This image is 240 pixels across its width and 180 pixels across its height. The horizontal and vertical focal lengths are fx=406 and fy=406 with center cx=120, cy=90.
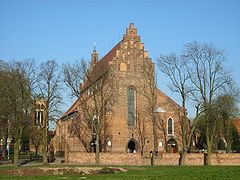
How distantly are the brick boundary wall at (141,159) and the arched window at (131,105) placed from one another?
11430 mm

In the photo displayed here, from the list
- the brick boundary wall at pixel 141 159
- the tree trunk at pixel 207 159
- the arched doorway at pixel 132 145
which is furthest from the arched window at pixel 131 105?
the tree trunk at pixel 207 159

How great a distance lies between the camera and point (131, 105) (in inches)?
2260

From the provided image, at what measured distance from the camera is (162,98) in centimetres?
5906

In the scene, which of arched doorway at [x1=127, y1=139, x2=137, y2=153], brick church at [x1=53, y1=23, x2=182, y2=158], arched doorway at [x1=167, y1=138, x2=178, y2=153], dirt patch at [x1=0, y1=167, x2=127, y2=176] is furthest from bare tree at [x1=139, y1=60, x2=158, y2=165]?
dirt patch at [x1=0, y1=167, x2=127, y2=176]

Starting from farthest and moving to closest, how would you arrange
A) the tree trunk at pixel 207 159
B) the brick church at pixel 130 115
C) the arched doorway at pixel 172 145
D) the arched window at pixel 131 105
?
the arched doorway at pixel 172 145 < the arched window at pixel 131 105 < the brick church at pixel 130 115 < the tree trunk at pixel 207 159

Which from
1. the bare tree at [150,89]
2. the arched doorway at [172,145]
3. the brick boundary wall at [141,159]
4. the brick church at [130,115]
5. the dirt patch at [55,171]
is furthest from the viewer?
the arched doorway at [172,145]

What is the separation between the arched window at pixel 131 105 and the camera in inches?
2244

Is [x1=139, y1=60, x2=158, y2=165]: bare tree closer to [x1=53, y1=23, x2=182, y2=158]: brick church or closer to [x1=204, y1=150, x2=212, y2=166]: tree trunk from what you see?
[x1=53, y1=23, x2=182, y2=158]: brick church

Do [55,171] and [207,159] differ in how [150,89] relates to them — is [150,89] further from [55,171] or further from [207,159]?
[55,171]

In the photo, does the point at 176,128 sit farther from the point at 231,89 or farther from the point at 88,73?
the point at 88,73

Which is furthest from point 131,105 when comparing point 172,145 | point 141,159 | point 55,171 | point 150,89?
point 55,171

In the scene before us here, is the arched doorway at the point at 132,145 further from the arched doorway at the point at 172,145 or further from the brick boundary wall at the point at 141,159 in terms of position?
the brick boundary wall at the point at 141,159

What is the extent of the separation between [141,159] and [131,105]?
518 inches

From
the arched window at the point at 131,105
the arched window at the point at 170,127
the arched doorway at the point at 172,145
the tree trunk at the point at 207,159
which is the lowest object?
the tree trunk at the point at 207,159
